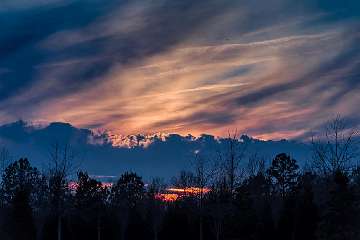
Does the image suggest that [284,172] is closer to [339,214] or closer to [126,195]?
[126,195]

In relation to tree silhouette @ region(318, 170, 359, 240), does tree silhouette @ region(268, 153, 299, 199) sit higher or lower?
higher

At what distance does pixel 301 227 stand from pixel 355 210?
10272 millimetres

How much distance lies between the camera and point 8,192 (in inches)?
1955

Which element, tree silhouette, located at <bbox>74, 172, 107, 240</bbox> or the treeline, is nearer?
the treeline

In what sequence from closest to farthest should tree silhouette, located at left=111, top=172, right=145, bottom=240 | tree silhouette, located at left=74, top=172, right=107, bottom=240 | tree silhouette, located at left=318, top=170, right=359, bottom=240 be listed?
tree silhouette, located at left=318, top=170, right=359, bottom=240 → tree silhouette, located at left=74, top=172, right=107, bottom=240 → tree silhouette, located at left=111, top=172, right=145, bottom=240

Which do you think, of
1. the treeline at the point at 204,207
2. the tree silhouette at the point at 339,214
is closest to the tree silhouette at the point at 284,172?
the treeline at the point at 204,207

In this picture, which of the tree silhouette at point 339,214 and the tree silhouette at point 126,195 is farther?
the tree silhouette at point 126,195

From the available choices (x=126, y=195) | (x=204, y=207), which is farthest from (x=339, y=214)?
(x=126, y=195)

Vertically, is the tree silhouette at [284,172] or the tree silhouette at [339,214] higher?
the tree silhouette at [284,172]

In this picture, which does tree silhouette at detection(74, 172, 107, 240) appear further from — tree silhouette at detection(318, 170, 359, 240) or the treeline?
tree silhouette at detection(318, 170, 359, 240)

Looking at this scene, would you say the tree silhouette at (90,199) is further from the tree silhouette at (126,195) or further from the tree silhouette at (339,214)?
the tree silhouette at (339,214)

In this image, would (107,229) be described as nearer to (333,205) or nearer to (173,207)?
(173,207)

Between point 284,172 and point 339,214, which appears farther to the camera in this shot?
point 284,172

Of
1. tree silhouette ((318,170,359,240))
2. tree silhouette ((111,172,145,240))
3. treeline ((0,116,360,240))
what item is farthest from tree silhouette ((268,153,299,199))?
tree silhouette ((318,170,359,240))
